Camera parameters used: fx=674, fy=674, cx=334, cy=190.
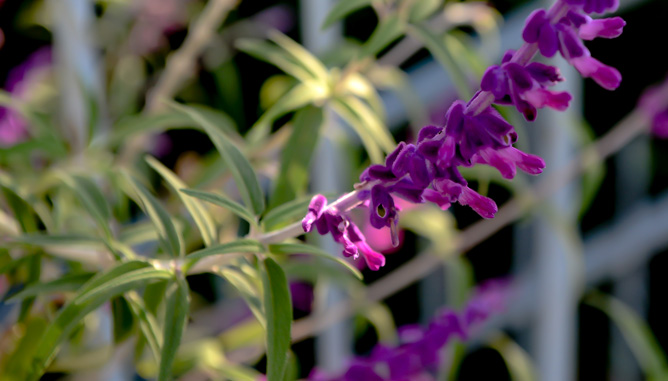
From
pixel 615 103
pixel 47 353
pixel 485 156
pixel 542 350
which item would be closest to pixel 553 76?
pixel 485 156

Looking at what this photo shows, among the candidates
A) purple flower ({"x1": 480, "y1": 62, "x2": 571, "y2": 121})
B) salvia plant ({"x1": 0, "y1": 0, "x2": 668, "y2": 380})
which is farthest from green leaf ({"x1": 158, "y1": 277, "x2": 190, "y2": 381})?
purple flower ({"x1": 480, "y1": 62, "x2": 571, "y2": 121})

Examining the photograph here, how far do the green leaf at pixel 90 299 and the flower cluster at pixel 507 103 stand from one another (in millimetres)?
121

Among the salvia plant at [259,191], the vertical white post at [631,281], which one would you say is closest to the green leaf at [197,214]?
the salvia plant at [259,191]

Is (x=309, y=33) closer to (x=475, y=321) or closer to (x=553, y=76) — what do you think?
(x=475, y=321)

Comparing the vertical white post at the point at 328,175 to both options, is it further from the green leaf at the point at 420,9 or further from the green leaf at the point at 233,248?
the green leaf at the point at 233,248

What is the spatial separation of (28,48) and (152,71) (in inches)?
11.1

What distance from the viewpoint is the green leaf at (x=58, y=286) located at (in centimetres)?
45

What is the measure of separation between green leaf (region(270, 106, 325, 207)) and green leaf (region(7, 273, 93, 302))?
0.16 metres

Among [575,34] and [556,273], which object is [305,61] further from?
[556,273]

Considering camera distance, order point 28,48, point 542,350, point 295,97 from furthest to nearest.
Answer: point 28,48 < point 542,350 < point 295,97

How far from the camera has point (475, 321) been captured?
0.66 m

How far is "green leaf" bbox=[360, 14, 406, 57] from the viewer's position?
0.58 meters

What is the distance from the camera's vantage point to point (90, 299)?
1.34 feet

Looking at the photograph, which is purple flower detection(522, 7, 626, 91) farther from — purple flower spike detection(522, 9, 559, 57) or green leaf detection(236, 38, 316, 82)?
green leaf detection(236, 38, 316, 82)
